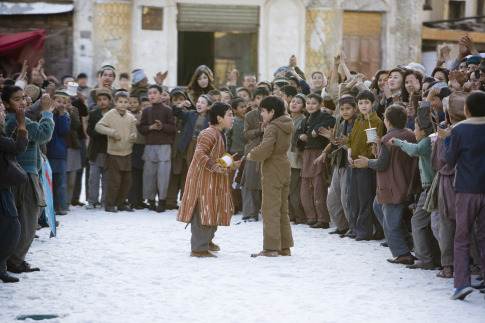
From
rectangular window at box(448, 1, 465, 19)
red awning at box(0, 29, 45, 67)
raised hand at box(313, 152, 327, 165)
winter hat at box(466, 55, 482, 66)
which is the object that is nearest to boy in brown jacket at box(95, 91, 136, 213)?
raised hand at box(313, 152, 327, 165)

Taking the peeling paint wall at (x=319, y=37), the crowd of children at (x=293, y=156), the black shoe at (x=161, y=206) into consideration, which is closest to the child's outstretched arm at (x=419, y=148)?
the crowd of children at (x=293, y=156)

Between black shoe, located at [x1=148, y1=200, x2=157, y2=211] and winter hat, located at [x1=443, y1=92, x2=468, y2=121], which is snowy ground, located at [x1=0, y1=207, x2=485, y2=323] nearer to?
winter hat, located at [x1=443, y1=92, x2=468, y2=121]

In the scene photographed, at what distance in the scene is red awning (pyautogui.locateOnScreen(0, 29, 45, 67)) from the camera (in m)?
17.2

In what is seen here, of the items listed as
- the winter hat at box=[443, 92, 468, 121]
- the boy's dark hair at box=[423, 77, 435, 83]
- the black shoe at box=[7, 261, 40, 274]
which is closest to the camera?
the winter hat at box=[443, 92, 468, 121]

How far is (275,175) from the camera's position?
8336mm

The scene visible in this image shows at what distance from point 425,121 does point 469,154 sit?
4.40 feet

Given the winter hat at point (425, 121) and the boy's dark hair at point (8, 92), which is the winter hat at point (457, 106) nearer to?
the winter hat at point (425, 121)

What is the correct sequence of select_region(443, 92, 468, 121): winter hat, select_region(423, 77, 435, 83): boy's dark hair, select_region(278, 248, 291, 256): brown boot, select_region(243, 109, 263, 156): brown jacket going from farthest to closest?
select_region(243, 109, 263, 156): brown jacket → select_region(423, 77, 435, 83): boy's dark hair → select_region(278, 248, 291, 256): brown boot → select_region(443, 92, 468, 121): winter hat

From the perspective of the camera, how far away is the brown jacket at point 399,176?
804 cm

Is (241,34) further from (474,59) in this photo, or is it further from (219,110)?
(219,110)

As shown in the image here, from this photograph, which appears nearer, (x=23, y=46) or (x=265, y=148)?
(x=265, y=148)

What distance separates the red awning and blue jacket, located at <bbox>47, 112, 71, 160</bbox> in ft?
21.2

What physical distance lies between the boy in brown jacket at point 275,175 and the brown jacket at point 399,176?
1.00 metres

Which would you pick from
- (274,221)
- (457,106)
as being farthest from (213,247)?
(457,106)
